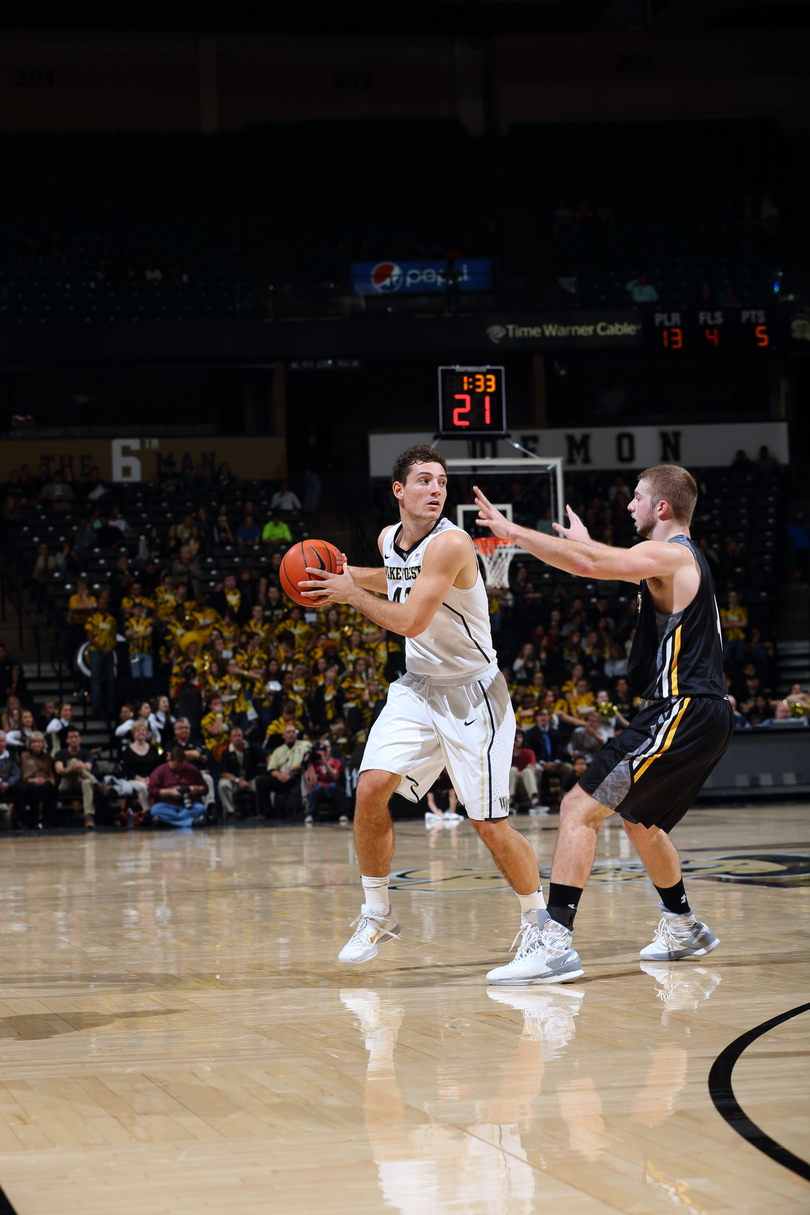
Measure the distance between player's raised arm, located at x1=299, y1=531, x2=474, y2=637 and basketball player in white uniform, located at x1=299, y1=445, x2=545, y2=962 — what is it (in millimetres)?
11

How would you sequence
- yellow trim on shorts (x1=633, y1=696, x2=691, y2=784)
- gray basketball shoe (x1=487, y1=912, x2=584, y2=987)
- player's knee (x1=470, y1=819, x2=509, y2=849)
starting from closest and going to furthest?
gray basketball shoe (x1=487, y1=912, x2=584, y2=987), yellow trim on shorts (x1=633, y1=696, x2=691, y2=784), player's knee (x1=470, y1=819, x2=509, y2=849)

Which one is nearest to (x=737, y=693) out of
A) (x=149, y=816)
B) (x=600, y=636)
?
(x=600, y=636)

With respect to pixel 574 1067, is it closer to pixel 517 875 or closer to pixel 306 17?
pixel 517 875

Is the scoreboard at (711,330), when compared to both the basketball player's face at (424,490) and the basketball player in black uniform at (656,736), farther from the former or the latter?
the basketball player's face at (424,490)

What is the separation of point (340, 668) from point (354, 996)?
511 inches

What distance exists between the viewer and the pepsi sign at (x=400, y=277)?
2420 cm

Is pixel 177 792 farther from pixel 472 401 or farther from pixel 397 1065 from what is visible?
pixel 397 1065

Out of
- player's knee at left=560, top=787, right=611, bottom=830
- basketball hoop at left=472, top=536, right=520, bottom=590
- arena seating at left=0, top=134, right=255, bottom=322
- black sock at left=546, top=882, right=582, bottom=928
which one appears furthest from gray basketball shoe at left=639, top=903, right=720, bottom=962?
arena seating at left=0, top=134, right=255, bottom=322

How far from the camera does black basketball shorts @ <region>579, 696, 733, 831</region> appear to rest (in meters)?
5.43

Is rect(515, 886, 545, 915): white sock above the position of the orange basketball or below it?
below

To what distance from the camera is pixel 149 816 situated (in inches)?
595

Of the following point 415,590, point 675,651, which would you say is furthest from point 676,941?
point 415,590

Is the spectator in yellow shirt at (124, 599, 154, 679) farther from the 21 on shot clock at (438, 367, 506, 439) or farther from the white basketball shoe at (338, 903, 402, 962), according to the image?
the white basketball shoe at (338, 903, 402, 962)

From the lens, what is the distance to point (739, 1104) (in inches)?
134
